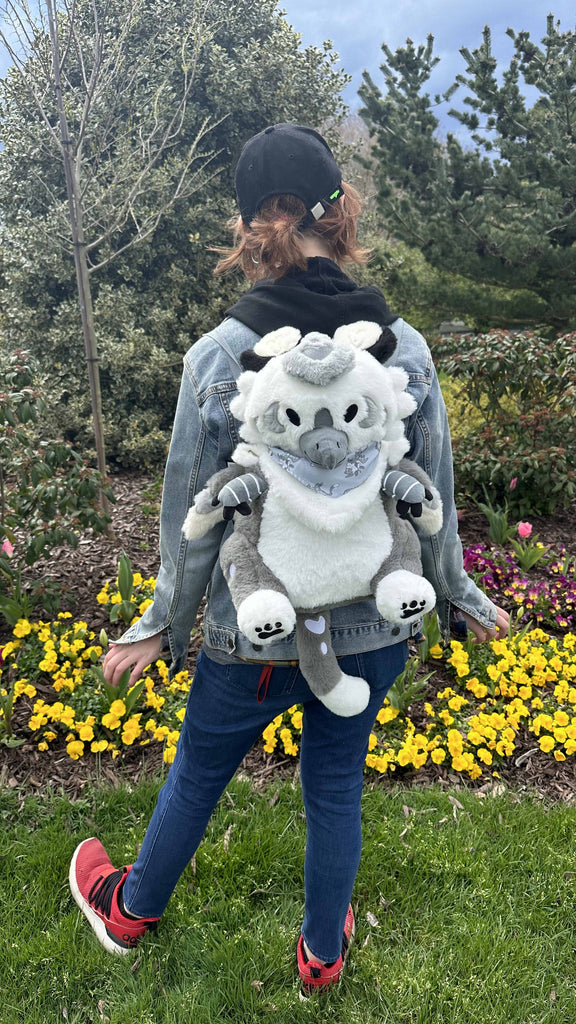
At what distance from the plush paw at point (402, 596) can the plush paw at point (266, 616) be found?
0.17 metres

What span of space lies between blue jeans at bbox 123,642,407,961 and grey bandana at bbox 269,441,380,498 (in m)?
0.43

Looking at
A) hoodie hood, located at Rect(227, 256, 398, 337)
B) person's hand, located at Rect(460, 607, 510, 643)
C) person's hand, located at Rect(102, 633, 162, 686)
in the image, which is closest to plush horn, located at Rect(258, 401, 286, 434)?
hoodie hood, located at Rect(227, 256, 398, 337)

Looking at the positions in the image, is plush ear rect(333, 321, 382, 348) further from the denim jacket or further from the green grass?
the green grass

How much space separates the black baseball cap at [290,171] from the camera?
4.32 feet

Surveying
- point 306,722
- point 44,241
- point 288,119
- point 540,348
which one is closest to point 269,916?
point 306,722

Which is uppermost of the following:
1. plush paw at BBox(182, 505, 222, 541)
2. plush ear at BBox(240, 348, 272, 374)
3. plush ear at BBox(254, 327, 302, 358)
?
plush ear at BBox(254, 327, 302, 358)

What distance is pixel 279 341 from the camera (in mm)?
1169

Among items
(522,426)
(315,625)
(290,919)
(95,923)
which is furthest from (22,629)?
(522,426)

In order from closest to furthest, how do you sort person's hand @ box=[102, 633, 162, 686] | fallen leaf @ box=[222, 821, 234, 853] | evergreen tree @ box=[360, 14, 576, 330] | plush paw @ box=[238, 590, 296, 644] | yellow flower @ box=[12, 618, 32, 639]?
1. plush paw @ box=[238, 590, 296, 644]
2. person's hand @ box=[102, 633, 162, 686]
3. fallen leaf @ box=[222, 821, 234, 853]
4. yellow flower @ box=[12, 618, 32, 639]
5. evergreen tree @ box=[360, 14, 576, 330]

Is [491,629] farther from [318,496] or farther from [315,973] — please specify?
[315,973]

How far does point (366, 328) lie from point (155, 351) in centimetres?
547

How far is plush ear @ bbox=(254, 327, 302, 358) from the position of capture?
116cm

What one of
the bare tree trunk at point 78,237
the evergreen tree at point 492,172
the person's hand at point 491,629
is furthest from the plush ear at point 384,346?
the evergreen tree at point 492,172

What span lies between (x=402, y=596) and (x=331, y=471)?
0.25 m
